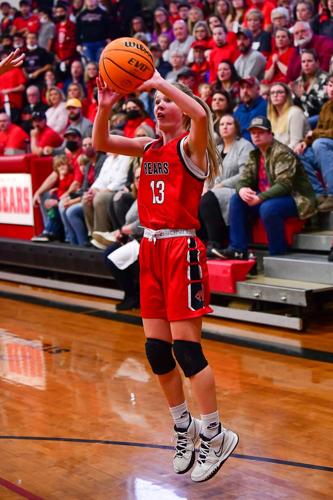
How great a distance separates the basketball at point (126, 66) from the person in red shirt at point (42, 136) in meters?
7.83

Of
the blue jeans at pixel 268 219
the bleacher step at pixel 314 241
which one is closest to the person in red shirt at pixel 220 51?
the blue jeans at pixel 268 219

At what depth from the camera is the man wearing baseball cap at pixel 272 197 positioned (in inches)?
293

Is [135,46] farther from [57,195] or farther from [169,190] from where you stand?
[57,195]

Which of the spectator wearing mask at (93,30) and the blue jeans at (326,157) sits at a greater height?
the spectator wearing mask at (93,30)

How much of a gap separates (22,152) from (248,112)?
3.94 m

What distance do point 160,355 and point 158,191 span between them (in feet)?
2.46

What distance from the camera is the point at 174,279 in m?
3.82

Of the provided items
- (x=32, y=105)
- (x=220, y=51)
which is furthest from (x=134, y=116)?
(x=32, y=105)

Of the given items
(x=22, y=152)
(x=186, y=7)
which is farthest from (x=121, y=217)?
(x=186, y=7)

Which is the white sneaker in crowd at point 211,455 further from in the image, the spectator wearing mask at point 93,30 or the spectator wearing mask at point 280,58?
the spectator wearing mask at point 93,30

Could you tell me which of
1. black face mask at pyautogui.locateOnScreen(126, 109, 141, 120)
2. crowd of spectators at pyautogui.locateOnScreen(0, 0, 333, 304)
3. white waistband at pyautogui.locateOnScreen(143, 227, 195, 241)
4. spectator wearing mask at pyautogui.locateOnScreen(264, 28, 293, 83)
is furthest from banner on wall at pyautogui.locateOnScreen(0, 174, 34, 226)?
white waistband at pyautogui.locateOnScreen(143, 227, 195, 241)

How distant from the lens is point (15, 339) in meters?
7.40

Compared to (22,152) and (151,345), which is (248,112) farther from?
(151,345)

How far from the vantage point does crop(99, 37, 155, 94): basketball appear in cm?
367
